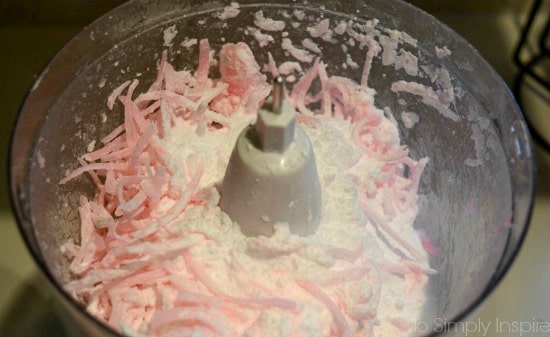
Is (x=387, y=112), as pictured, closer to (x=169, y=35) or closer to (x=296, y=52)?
(x=296, y=52)

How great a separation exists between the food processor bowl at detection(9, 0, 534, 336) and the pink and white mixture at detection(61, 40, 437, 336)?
1 centimetres

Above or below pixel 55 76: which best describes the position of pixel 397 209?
below

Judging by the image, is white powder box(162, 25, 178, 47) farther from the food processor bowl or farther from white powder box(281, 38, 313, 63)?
white powder box(281, 38, 313, 63)

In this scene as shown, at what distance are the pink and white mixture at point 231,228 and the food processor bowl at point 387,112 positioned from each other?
0.01 m

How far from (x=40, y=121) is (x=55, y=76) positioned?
0.13ft

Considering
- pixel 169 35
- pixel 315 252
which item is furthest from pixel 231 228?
pixel 169 35

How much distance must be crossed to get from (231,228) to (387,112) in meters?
0.22

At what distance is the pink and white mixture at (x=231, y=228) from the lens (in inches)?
18.6

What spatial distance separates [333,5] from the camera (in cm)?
61

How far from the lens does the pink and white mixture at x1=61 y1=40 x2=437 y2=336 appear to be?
473 mm

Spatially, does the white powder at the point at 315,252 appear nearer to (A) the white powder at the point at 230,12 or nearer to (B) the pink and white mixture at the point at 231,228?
(B) the pink and white mixture at the point at 231,228

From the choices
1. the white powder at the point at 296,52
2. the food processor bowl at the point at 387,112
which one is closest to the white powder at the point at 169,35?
the food processor bowl at the point at 387,112

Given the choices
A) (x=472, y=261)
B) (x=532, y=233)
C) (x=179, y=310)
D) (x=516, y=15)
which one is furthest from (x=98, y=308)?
(x=516, y=15)

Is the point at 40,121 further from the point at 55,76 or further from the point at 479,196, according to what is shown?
the point at 479,196
